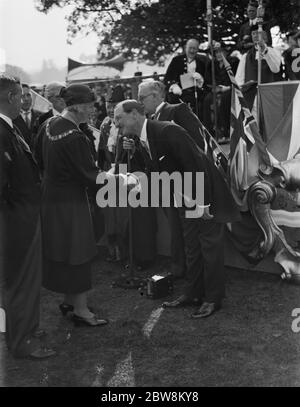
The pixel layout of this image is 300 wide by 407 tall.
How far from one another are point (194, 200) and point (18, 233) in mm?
1492

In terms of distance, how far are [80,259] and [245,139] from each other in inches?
88.2

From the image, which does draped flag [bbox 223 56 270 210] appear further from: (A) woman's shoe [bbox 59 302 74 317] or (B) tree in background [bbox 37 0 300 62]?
(B) tree in background [bbox 37 0 300 62]

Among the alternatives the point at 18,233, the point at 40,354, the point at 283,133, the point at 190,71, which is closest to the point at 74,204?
the point at 18,233

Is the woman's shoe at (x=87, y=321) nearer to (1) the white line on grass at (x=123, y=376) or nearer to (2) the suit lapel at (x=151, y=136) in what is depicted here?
(1) the white line on grass at (x=123, y=376)

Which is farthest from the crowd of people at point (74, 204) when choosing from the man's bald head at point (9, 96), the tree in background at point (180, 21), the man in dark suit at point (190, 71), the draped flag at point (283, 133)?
the tree in background at point (180, 21)

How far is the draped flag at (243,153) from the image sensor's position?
213 inches

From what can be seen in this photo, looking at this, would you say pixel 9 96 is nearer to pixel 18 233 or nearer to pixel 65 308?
pixel 18 233

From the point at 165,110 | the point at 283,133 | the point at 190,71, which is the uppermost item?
the point at 190,71

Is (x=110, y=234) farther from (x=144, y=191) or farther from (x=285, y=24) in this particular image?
(x=285, y=24)

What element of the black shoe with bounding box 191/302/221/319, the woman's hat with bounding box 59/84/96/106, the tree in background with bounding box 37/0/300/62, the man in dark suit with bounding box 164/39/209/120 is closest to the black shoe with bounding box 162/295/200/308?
the black shoe with bounding box 191/302/221/319

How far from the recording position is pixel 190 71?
7.99m

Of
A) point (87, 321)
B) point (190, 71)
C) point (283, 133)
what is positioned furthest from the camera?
point (190, 71)

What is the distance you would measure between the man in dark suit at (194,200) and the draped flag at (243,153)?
879 millimetres

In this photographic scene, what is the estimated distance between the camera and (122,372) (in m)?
3.57
